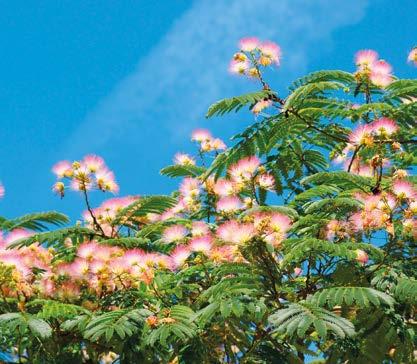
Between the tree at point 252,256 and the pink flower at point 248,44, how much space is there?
0.04 feet

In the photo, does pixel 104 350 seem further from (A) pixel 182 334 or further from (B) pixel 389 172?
(B) pixel 389 172

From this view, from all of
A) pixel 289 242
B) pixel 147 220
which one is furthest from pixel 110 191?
pixel 289 242

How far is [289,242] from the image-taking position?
5238mm

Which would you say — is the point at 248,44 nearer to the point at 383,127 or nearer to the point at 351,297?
the point at 383,127

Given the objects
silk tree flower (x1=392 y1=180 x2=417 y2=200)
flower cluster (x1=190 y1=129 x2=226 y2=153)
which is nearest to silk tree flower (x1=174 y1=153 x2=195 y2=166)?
flower cluster (x1=190 y1=129 x2=226 y2=153)

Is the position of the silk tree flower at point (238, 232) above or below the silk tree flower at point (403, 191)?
below

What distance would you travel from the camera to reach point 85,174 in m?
6.41

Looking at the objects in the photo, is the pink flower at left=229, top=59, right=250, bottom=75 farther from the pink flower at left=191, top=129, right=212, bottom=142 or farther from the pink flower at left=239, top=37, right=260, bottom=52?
the pink flower at left=191, top=129, right=212, bottom=142

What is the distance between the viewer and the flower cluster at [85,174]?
640 cm

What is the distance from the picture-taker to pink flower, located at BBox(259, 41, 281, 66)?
248 inches

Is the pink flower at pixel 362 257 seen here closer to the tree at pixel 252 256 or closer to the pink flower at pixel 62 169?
the tree at pixel 252 256

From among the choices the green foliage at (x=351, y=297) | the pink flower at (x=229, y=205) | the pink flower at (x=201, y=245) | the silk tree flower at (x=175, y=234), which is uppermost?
the pink flower at (x=229, y=205)

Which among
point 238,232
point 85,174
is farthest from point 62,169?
point 238,232

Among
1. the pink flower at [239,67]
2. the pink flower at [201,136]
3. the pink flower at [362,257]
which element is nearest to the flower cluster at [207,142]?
the pink flower at [201,136]
